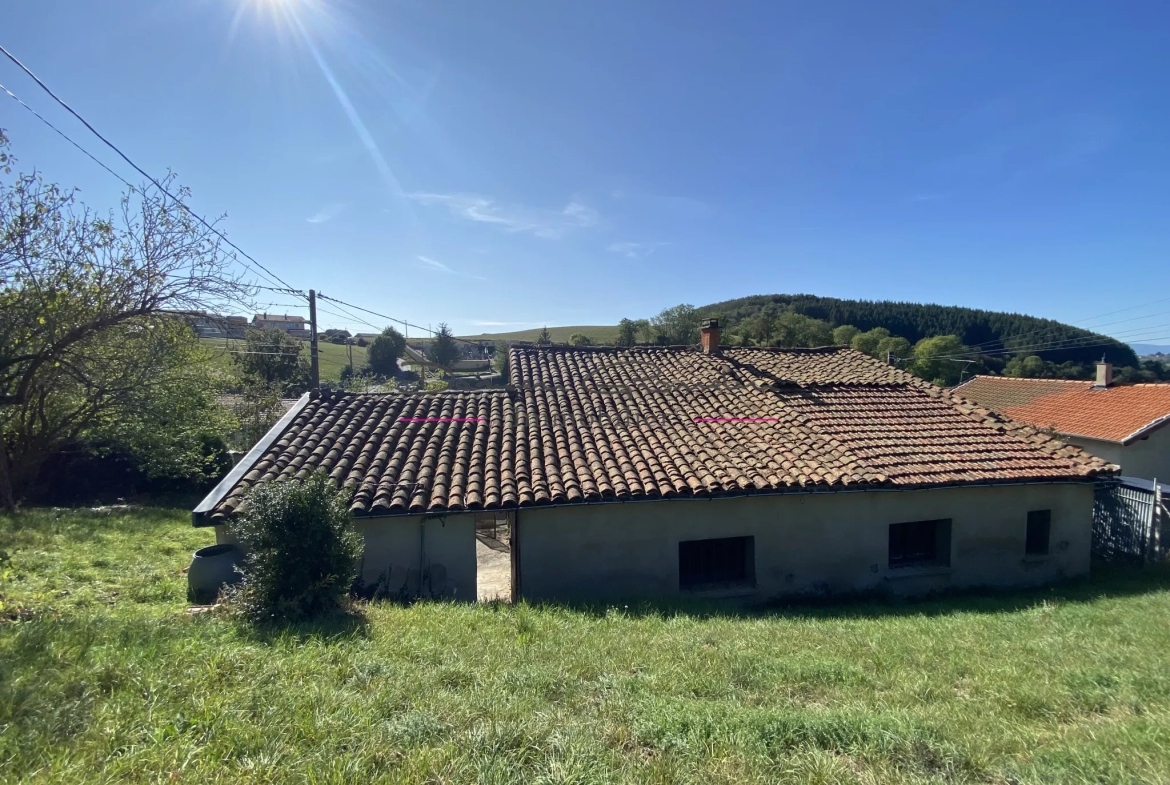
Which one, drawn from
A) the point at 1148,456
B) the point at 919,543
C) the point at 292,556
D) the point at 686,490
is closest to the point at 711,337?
the point at 919,543

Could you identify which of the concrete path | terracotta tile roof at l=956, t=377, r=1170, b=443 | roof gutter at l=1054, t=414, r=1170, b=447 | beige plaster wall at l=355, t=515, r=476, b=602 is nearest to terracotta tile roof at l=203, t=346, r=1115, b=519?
beige plaster wall at l=355, t=515, r=476, b=602

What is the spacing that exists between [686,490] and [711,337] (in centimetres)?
868

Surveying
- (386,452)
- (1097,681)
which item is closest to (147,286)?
(386,452)

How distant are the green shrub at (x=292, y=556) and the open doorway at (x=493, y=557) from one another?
111 inches

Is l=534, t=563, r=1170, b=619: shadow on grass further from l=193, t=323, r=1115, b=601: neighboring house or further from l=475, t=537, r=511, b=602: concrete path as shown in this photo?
l=475, t=537, r=511, b=602: concrete path

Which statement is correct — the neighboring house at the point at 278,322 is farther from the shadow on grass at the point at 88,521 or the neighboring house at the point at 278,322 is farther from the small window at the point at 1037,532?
the small window at the point at 1037,532

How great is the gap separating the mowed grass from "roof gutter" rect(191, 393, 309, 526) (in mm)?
1338

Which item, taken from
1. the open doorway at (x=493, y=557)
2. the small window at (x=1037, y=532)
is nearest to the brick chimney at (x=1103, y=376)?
the small window at (x=1037, y=532)

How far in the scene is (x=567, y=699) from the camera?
430cm

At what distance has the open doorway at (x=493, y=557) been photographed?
32.6ft

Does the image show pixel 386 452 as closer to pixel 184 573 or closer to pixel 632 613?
pixel 184 573

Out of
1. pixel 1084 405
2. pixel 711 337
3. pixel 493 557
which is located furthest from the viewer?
pixel 1084 405

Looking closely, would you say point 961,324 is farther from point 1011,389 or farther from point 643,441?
point 643,441

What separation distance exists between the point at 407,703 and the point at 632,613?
438cm
